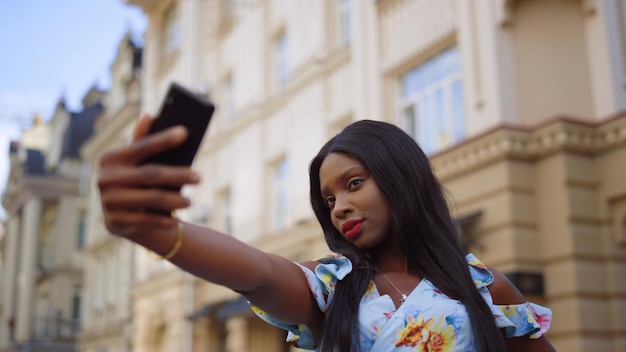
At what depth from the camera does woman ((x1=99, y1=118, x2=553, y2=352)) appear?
2055 millimetres

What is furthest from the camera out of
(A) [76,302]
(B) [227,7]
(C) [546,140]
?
(A) [76,302]

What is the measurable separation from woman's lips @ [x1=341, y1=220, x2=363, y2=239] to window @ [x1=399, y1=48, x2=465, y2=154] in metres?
8.15

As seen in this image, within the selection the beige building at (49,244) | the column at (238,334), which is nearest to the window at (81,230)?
the beige building at (49,244)

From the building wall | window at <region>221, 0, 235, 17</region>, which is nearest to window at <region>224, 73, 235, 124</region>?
window at <region>221, 0, 235, 17</region>

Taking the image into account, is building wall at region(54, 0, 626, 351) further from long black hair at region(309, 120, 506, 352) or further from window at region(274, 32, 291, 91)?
long black hair at region(309, 120, 506, 352)

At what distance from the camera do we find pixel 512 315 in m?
2.39

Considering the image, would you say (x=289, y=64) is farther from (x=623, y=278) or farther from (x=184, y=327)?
(x=623, y=278)

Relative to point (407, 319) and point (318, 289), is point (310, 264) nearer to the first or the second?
point (318, 289)

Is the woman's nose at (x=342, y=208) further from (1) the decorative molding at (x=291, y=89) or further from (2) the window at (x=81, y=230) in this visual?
(2) the window at (x=81, y=230)

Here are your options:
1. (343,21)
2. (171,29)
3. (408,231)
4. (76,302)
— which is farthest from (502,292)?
(76,302)

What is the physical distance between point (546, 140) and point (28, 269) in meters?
32.1

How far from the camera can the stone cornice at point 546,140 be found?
898cm

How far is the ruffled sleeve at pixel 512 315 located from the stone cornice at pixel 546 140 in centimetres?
689

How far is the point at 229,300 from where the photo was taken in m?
16.3
